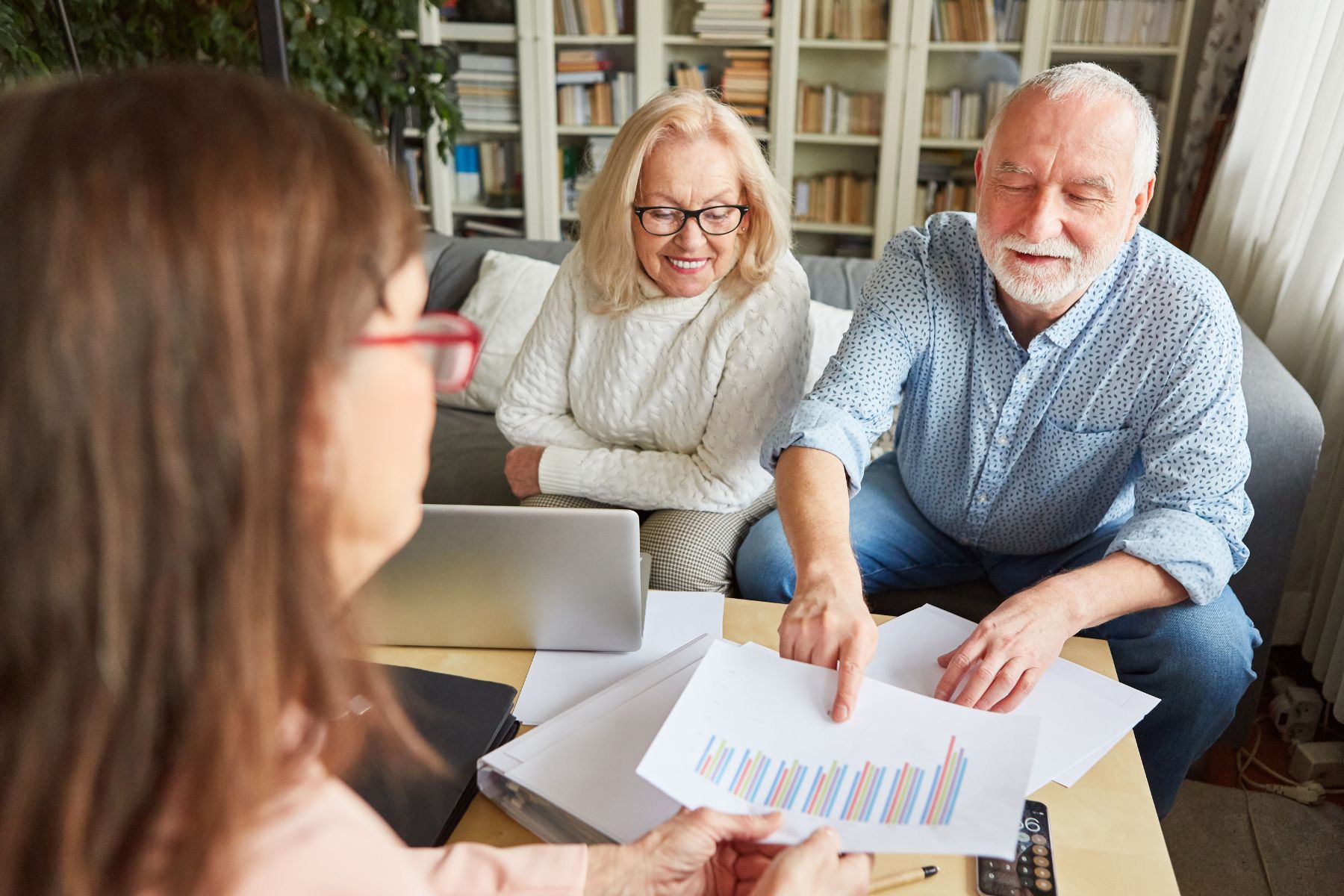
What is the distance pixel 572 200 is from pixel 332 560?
11.3ft

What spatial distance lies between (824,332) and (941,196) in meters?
1.73

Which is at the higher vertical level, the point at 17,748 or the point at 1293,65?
the point at 1293,65

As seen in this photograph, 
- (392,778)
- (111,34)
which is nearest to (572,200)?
(111,34)

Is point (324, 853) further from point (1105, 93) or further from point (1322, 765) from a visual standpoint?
point (1322, 765)

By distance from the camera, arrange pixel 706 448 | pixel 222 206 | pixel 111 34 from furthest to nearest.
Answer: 1. pixel 111 34
2. pixel 706 448
3. pixel 222 206

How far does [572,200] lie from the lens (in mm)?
3801

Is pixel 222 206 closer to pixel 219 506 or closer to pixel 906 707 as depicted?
pixel 219 506

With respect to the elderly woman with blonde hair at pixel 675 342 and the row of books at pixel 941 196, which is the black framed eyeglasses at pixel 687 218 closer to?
the elderly woman with blonde hair at pixel 675 342

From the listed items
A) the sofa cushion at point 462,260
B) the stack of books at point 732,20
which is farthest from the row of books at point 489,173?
the sofa cushion at point 462,260

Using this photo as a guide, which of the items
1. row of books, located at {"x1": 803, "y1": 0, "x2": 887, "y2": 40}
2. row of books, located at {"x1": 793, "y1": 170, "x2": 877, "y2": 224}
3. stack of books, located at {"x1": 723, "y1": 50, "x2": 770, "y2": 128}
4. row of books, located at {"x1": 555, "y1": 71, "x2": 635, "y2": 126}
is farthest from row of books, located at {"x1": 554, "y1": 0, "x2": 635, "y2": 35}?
row of books, located at {"x1": 793, "y1": 170, "x2": 877, "y2": 224}

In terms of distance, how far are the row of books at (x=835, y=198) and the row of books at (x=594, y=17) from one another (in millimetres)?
817

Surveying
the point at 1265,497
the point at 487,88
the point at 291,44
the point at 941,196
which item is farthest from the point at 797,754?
the point at 487,88

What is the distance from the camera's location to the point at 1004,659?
0.99m

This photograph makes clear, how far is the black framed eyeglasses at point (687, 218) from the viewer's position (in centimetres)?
156
